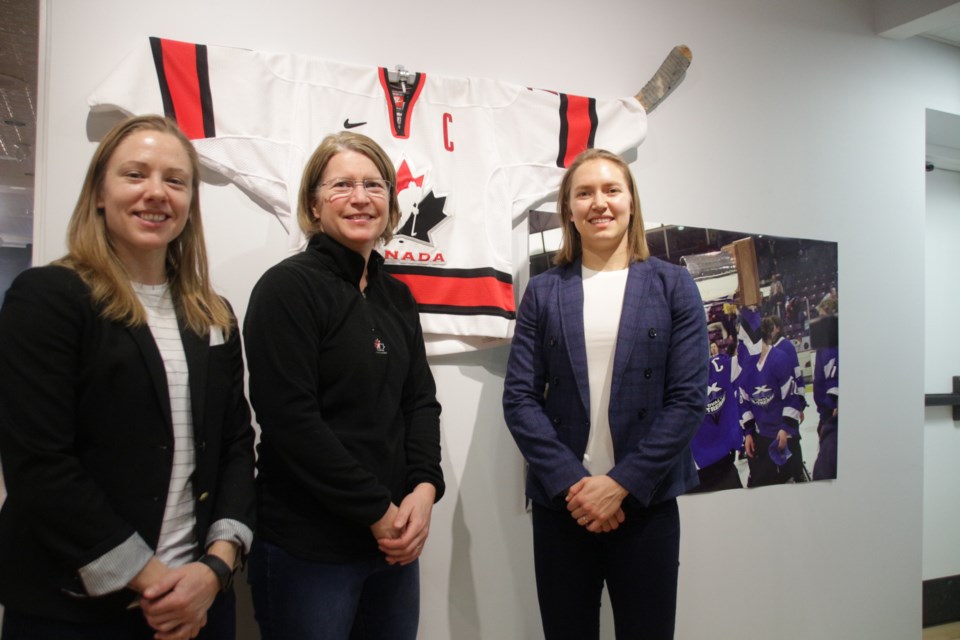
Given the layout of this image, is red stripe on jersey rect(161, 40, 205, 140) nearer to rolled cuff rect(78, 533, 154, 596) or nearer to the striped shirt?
the striped shirt

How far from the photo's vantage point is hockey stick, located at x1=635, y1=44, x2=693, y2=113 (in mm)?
1928

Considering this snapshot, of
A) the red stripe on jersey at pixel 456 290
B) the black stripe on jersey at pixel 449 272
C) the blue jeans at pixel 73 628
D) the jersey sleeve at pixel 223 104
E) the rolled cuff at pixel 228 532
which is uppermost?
the jersey sleeve at pixel 223 104

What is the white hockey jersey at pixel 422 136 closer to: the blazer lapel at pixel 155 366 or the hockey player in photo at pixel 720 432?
the blazer lapel at pixel 155 366

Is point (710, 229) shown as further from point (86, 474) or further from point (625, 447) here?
point (86, 474)

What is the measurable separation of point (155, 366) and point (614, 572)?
1.04 metres

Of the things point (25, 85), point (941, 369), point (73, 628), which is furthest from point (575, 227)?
point (941, 369)

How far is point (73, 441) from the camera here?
2.89ft

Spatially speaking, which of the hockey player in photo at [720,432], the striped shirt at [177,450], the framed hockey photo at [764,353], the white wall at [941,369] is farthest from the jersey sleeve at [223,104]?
the white wall at [941,369]

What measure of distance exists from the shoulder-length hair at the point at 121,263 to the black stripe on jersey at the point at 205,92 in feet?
1.28

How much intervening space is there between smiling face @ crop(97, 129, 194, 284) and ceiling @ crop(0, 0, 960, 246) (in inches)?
42.0

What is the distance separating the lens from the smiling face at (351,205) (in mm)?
1197

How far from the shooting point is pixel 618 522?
4.17 feet

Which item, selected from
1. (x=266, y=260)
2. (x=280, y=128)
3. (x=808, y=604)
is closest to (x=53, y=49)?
(x=280, y=128)

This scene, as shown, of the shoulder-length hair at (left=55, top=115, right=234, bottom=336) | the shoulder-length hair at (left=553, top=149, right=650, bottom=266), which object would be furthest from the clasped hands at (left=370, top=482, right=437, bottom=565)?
the shoulder-length hair at (left=553, top=149, right=650, bottom=266)
